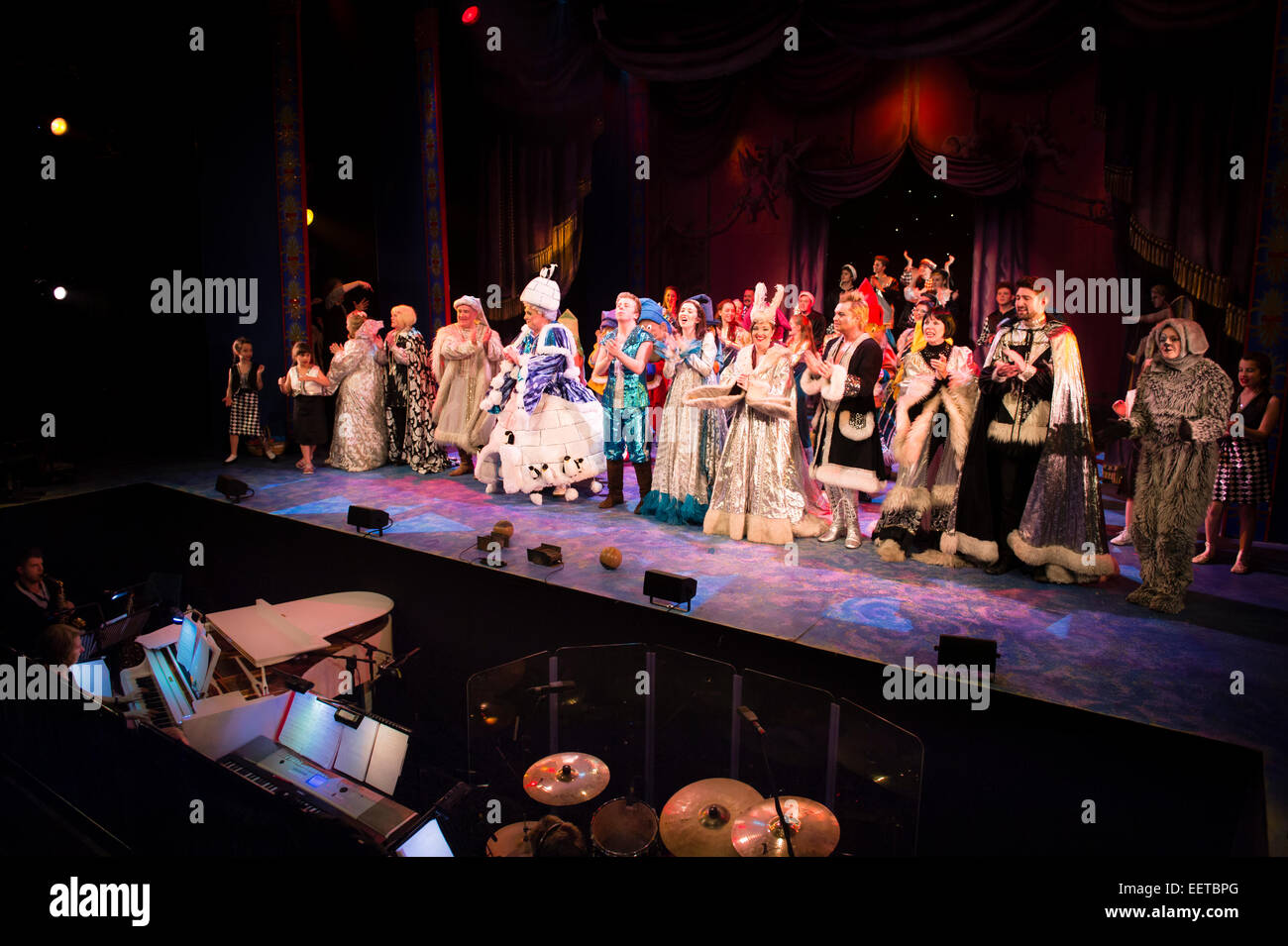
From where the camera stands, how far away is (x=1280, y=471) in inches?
203

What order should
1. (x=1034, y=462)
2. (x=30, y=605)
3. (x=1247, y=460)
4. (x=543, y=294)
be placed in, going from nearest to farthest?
(x=1034, y=462), (x=1247, y=460), (x=30, y=605), (x=543, y=294)

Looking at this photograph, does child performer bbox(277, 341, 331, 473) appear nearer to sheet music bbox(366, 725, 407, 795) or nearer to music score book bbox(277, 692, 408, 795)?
music score book bbox(277, 692, 408, 795)

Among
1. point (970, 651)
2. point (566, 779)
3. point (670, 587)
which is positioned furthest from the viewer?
point (670, 587)

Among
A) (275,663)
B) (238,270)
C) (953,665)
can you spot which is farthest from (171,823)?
(238,270)

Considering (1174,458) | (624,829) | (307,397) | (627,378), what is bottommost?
(624,829)

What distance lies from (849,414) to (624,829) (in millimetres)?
3040

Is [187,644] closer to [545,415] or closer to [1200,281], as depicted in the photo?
[545,415]

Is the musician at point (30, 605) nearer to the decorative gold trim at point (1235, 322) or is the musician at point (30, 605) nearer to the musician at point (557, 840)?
the musician at point (557, 840)

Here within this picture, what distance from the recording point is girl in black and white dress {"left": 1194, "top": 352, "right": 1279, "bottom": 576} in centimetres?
460

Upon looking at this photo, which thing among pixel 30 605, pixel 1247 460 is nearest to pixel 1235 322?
pixel 1247 460

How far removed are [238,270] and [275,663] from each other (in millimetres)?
6534

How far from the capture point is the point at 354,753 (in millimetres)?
3312

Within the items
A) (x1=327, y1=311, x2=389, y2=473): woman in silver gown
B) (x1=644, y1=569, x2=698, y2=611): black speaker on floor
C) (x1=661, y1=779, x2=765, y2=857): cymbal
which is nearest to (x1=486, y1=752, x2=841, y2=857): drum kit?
(x1=661, y1=779, x2=765, y2=857): cymbal

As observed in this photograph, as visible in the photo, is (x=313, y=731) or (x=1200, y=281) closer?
(x=313, y=731)
